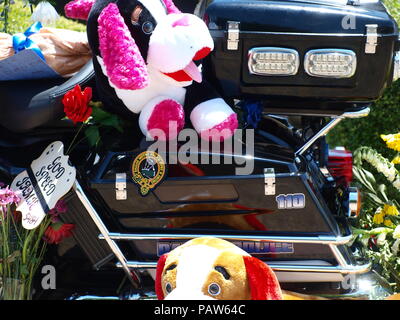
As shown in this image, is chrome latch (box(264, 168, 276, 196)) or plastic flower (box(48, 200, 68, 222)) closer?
chrome latch (box(264, 168, 276, 196))

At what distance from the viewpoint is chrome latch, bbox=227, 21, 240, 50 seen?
2.75 m

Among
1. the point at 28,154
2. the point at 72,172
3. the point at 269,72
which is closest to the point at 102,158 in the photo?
the point at 72,172

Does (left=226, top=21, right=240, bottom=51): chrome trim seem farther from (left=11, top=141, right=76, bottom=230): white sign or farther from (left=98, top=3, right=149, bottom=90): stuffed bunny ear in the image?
(left=11, top=141, right=76, bottom=230): white sign

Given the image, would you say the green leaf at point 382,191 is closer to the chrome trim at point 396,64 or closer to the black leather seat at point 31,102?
the chrome trim at point 396,64

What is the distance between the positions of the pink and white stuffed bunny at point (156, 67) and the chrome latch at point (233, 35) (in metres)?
0.11

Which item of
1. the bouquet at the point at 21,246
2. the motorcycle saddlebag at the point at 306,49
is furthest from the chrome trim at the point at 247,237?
the motorcycle saddlebag at the point at 306,49

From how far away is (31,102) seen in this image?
2.93 metres

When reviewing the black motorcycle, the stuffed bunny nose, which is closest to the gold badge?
the black motorcycle

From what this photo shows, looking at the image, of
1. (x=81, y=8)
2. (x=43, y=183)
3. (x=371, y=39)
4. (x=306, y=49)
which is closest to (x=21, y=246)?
(x=43, y=183)

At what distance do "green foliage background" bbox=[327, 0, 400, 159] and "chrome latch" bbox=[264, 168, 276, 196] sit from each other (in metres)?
2.01

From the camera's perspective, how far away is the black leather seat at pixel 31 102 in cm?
293

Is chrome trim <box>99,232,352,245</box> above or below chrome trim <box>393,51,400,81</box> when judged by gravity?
below
